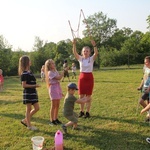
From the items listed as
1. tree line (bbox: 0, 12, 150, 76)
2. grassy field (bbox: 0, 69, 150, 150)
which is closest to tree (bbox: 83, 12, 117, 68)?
tree line (bbox: 0, 12, 150, 76)

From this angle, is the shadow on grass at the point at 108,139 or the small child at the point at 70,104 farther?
the small child at the point at 70,104

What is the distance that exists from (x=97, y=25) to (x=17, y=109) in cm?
5972

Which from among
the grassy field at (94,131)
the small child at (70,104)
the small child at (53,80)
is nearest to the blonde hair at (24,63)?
the small child at (53,80)

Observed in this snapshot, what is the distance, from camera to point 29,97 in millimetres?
5621

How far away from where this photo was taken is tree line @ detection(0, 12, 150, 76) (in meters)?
39.3

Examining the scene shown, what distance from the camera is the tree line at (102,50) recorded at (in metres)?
39.3

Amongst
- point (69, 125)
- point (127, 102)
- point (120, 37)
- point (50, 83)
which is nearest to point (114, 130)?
point (69, 125)

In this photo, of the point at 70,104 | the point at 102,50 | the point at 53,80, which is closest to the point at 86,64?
the point at 53,80

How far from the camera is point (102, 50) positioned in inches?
1847

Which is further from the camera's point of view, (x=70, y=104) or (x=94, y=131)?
(x=94, y=131)

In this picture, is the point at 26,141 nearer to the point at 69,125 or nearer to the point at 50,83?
the point at 69,125

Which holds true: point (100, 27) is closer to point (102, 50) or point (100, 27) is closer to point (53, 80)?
point (102, 50)

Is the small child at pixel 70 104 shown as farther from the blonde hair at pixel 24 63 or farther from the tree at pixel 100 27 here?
the tree at pixel 100 27

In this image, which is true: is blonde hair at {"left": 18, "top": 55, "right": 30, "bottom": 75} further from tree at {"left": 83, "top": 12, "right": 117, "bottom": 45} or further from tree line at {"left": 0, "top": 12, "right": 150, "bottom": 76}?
tree at {"left": 83, "top": 12, "right": 117, "bottom": 45}
